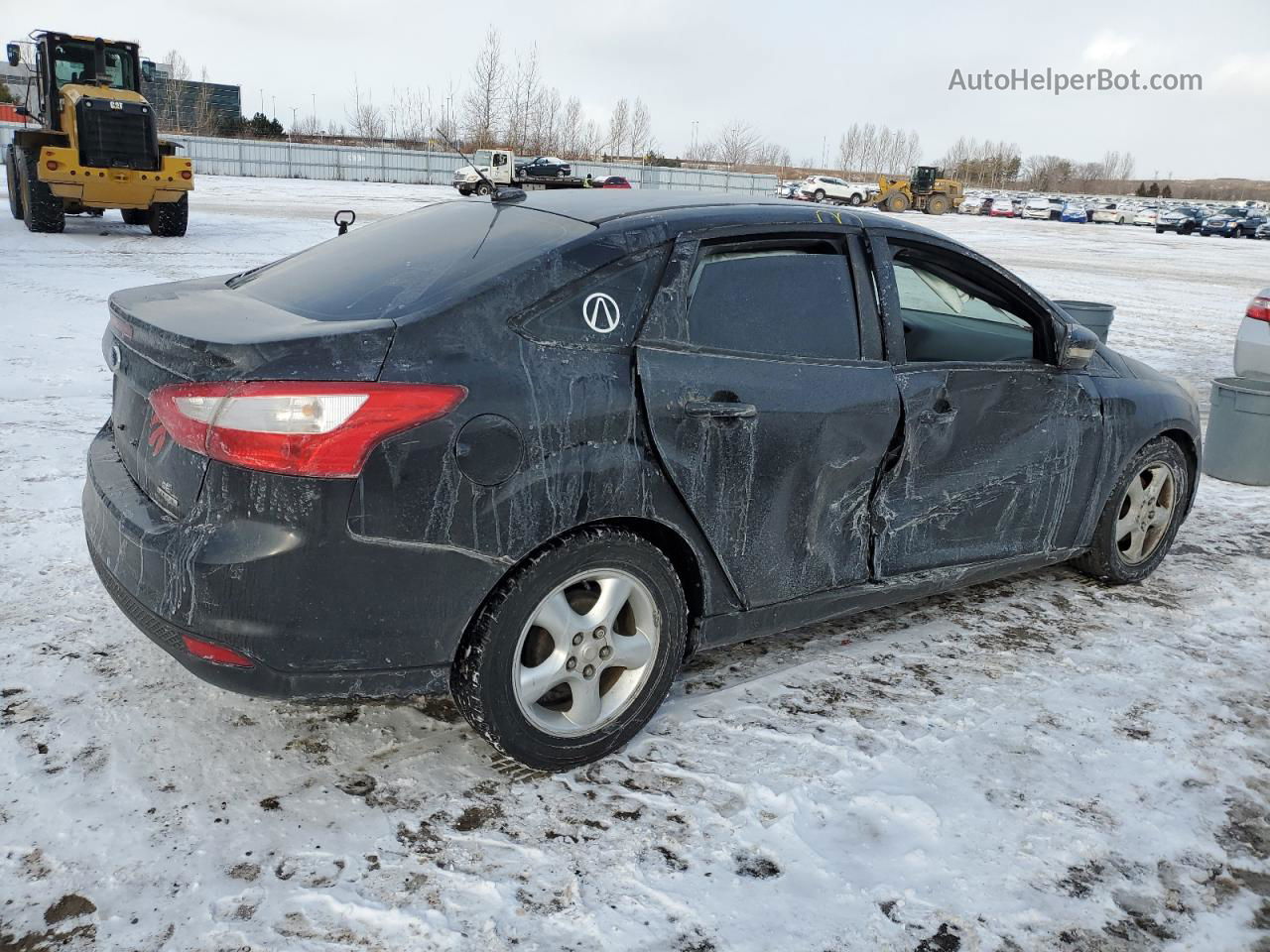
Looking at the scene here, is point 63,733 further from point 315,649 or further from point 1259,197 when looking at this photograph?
point 1259,197

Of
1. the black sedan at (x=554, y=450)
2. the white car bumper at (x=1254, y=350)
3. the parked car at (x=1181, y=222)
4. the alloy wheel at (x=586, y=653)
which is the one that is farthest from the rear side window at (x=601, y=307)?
the parked car at (x=1181, y=222)

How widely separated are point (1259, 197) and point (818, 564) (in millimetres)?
146582

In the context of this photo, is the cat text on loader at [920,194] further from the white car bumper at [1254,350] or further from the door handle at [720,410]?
the door handle at [720,410]

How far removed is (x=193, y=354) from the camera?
266cm

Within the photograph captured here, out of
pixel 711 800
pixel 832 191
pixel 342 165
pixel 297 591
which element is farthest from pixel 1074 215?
pixel 297 591

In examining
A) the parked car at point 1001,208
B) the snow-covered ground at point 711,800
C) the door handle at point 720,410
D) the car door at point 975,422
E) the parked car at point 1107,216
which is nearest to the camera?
the snow-covered ground at point 711,800

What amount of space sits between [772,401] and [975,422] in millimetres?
1001

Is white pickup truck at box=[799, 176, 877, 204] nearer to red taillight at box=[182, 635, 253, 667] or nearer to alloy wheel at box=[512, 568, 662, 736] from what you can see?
alloy wheel at box=[512, 568, 662, 736]

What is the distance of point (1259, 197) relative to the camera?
125875 millimetres

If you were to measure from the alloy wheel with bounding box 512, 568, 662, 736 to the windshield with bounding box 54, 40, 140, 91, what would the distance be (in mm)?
18114

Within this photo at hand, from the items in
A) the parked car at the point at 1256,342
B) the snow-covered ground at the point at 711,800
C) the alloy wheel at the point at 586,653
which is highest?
the parked car at the point at 1256,342

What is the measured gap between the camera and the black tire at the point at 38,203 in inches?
649

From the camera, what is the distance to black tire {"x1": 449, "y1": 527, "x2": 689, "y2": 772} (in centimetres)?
275

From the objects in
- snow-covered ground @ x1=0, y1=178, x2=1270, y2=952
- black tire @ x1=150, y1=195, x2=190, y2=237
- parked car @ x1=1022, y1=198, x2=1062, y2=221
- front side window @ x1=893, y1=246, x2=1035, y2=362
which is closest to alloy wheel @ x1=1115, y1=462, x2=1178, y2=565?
snow-covered ground @ x1=0, y1=178, x2=1270, y2=952
